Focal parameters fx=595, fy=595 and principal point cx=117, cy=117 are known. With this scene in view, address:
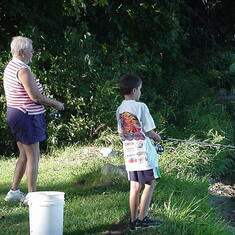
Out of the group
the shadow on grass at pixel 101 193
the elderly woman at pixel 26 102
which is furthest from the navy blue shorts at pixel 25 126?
the shadow on grass at pixel 101 193

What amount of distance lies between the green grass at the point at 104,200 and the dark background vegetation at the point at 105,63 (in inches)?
54.7

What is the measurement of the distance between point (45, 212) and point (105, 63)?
6104 millimetres

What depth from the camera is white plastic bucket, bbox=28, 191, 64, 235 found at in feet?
15.6

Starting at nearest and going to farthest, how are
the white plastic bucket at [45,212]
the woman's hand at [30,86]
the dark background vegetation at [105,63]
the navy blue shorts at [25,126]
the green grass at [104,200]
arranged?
1. the white plastic bucket at [45,212]
2. the green grass at [104,200]
3. the woman's hand at [30,86]
4. the navy blue shorts at [25,126]
5. the dark background vegetation at [105,63]

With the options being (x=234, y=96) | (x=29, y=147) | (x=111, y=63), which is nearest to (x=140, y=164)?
(x=29, y=147)

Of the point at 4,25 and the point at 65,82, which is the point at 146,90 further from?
the point at 4,25

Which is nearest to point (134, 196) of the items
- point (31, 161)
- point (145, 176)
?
point (145, 176)

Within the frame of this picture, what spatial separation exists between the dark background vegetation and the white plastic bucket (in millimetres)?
5205

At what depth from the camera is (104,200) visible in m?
6.25

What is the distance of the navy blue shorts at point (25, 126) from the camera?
5.74 metres

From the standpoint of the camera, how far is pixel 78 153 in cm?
917

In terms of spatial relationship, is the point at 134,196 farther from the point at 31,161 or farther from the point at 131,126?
the point at 31,161

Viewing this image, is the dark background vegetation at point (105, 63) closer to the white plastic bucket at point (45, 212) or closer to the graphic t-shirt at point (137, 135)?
the graphic t-shirt at point (137, 135)

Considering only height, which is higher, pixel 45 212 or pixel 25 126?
pixel 25 126
